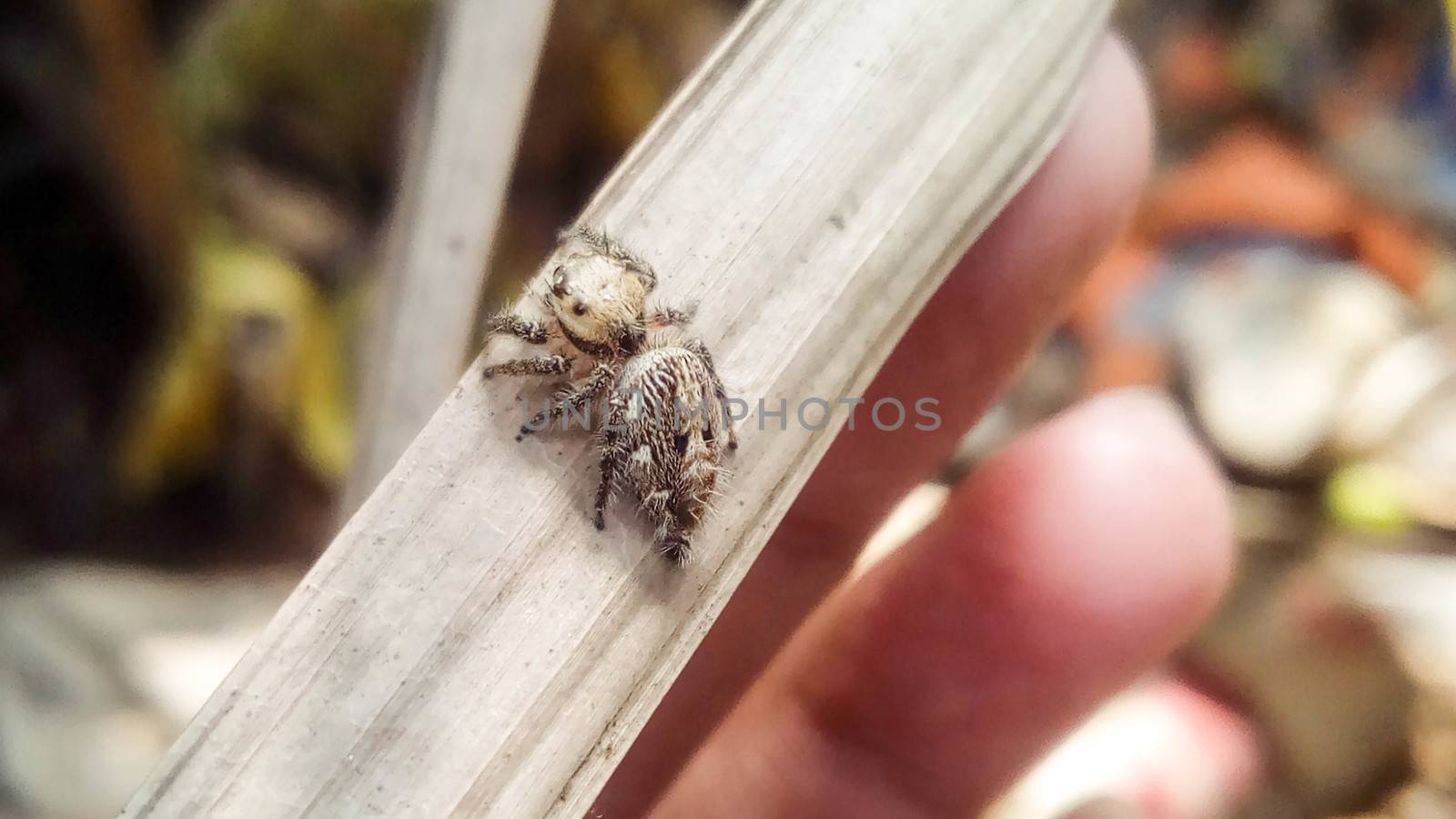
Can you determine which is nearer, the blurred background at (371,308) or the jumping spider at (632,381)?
the jumping spider at (632,381)

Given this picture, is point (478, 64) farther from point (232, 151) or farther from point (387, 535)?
point (232, 151)

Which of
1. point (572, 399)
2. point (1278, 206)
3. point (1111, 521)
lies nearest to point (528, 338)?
point (572, 399)

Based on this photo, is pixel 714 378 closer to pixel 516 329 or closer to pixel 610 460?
pixel 610 460

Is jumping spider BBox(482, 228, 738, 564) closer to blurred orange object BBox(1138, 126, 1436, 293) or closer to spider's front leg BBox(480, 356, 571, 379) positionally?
spider's front leg BBox(480, 356, 571, 379)

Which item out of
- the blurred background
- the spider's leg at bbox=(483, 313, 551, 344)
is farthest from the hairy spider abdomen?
the blurred background

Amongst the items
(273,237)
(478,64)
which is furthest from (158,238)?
(478,64)

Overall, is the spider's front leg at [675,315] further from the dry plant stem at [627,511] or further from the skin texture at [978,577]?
the skin texture at [978,577]

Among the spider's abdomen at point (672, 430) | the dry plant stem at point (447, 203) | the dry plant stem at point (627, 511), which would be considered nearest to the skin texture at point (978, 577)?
the dry plant stem at point (627, 511)
